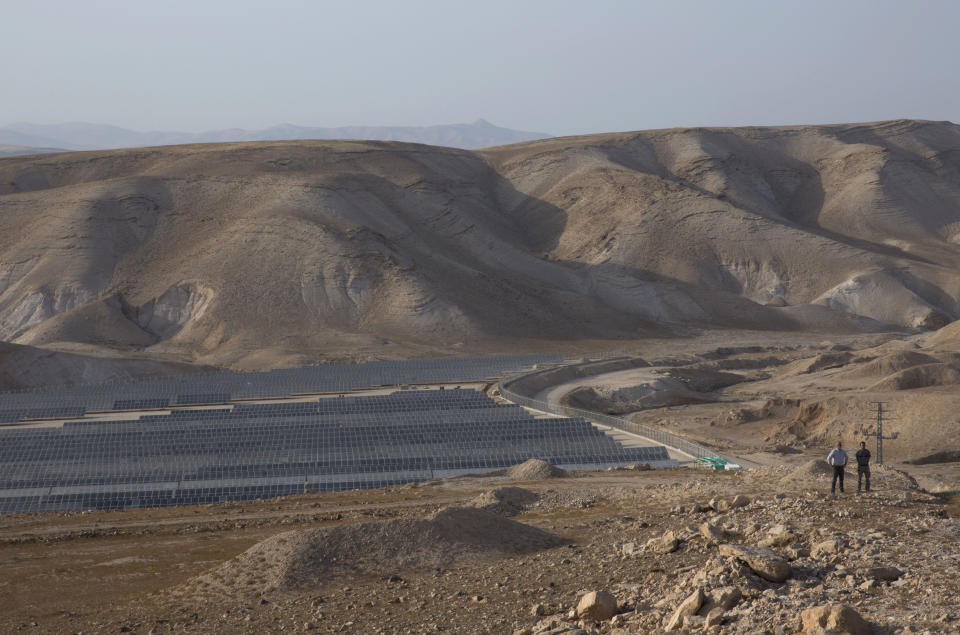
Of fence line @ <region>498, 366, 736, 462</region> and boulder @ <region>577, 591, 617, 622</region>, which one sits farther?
fence line @ <region>498, 366, 736, 462</region>

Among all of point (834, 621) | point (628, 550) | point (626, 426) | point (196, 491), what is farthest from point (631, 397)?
point (834, 621)

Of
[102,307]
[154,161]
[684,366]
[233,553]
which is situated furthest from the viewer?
[154,161]

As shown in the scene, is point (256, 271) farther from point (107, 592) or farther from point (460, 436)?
point (107, 592)

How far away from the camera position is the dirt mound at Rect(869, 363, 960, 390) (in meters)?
39.5

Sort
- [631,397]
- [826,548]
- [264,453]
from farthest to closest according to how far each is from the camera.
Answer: [631,397]
[264,453]
[826,548]

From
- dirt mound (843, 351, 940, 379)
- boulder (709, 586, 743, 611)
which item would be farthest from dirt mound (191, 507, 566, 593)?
dirt mound (843, 351, 940, 379)

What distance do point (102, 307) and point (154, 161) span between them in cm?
2828

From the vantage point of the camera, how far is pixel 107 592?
48.6 feet

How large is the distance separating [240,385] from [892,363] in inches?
1192

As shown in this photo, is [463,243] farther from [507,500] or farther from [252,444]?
[507,500]

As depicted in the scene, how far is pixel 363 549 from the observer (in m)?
14.3

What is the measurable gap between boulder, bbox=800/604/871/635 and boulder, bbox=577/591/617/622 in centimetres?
238

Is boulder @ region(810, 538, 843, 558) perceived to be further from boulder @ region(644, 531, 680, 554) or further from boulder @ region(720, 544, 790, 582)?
boulder @ region(644, 531, 680, 554)

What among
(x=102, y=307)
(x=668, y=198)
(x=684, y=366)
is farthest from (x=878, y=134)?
(x=102, y=307)
